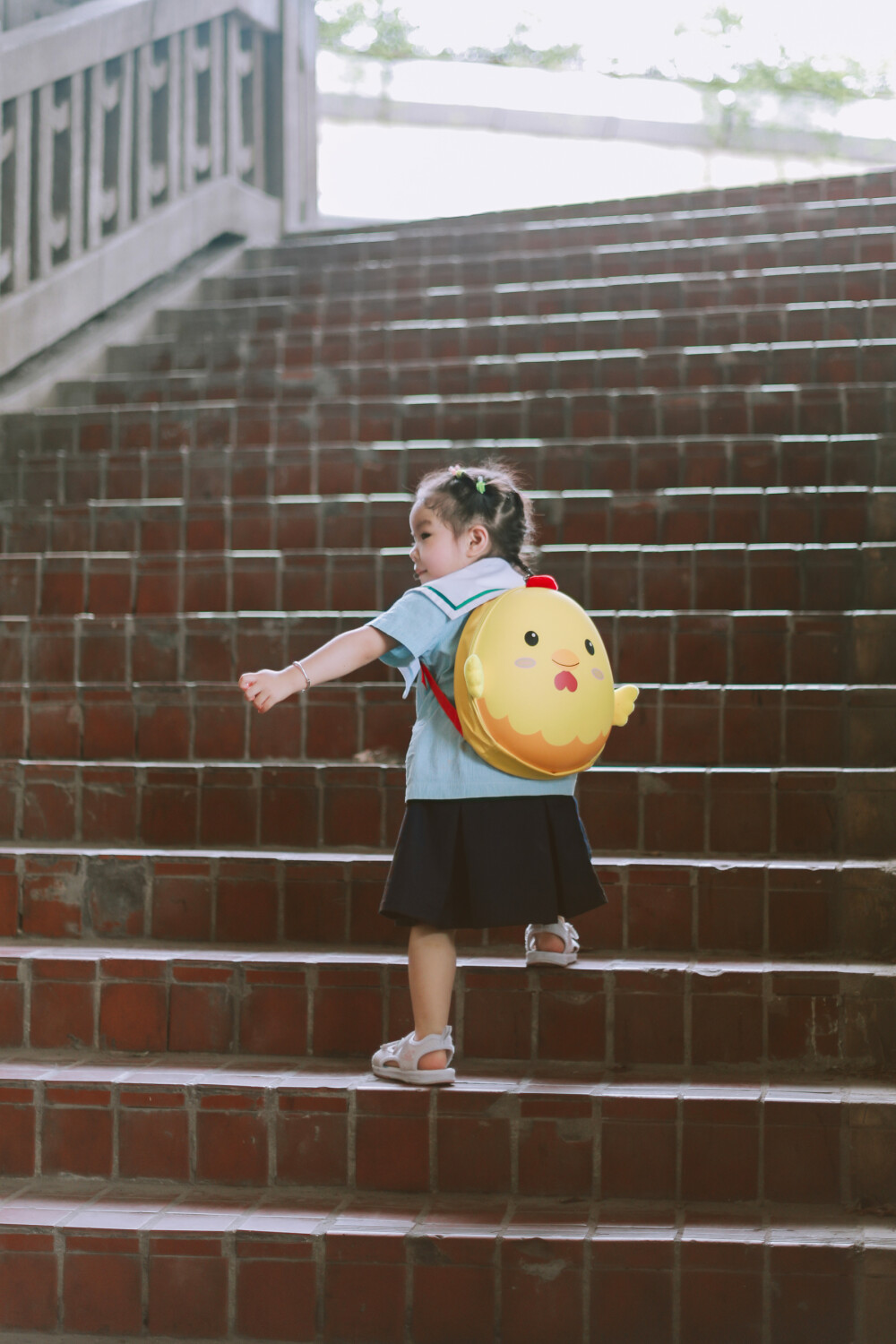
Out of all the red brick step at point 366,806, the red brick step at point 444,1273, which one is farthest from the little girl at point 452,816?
the red brick step at point 366,806

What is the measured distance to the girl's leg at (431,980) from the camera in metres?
2.55

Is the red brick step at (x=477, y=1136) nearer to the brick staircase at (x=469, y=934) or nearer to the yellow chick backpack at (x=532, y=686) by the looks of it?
the brick staircase at (x=469, y=934)

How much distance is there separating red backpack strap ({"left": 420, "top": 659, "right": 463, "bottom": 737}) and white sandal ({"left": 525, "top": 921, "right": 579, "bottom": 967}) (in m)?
0.49

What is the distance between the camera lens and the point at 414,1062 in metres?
2.56

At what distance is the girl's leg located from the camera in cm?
255

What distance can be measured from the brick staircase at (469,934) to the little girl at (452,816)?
21cm

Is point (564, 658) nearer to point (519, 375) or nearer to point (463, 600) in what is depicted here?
point (463, 600)

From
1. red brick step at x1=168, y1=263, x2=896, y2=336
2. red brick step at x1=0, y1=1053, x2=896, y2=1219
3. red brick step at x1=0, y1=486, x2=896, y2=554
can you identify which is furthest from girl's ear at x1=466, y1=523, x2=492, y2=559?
red brick step at x1=168, y1=263, x2=896, y2=336

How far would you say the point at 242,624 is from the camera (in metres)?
3.79

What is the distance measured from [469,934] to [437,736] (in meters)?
0.59

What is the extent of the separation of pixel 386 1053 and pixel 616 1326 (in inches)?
A: 25.2

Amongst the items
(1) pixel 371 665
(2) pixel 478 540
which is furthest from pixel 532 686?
(1) pixel 371 665

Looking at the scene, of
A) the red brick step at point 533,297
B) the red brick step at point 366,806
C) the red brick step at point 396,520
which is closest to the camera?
the red brick step at point 366,806

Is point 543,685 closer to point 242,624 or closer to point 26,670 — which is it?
point 242,624
